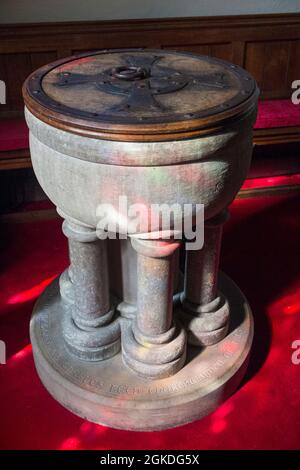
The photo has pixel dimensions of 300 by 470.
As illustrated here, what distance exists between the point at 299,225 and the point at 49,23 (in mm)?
1899

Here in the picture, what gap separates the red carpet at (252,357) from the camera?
1862mm

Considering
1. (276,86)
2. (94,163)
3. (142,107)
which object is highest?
(142,107)

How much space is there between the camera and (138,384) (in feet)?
6.30

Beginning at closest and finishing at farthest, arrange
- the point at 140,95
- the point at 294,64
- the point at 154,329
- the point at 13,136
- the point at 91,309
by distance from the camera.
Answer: the point at 140,95, the point at 154,329, the point at 91,309, the point at 13,136, the point at 294,64

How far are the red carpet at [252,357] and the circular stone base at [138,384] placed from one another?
0.06m

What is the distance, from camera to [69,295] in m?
2.17

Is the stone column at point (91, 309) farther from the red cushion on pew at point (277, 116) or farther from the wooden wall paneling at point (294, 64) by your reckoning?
the wooden wall paneling at point (294, 64)

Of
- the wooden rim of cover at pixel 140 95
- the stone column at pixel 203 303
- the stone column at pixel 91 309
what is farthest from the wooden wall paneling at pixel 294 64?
the stone column at pixel 91 309

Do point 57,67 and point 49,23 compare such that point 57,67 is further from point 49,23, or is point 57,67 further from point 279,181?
point 279,181

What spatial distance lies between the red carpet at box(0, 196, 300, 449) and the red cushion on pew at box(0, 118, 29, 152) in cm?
54

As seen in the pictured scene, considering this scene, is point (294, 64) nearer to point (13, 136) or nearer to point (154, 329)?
point (13, 136)

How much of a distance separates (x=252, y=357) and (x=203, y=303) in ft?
1.21

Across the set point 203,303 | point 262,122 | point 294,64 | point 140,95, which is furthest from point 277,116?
point 140,95

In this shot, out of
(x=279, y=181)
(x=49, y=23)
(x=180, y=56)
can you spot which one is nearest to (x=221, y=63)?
(x=180, y=56)
